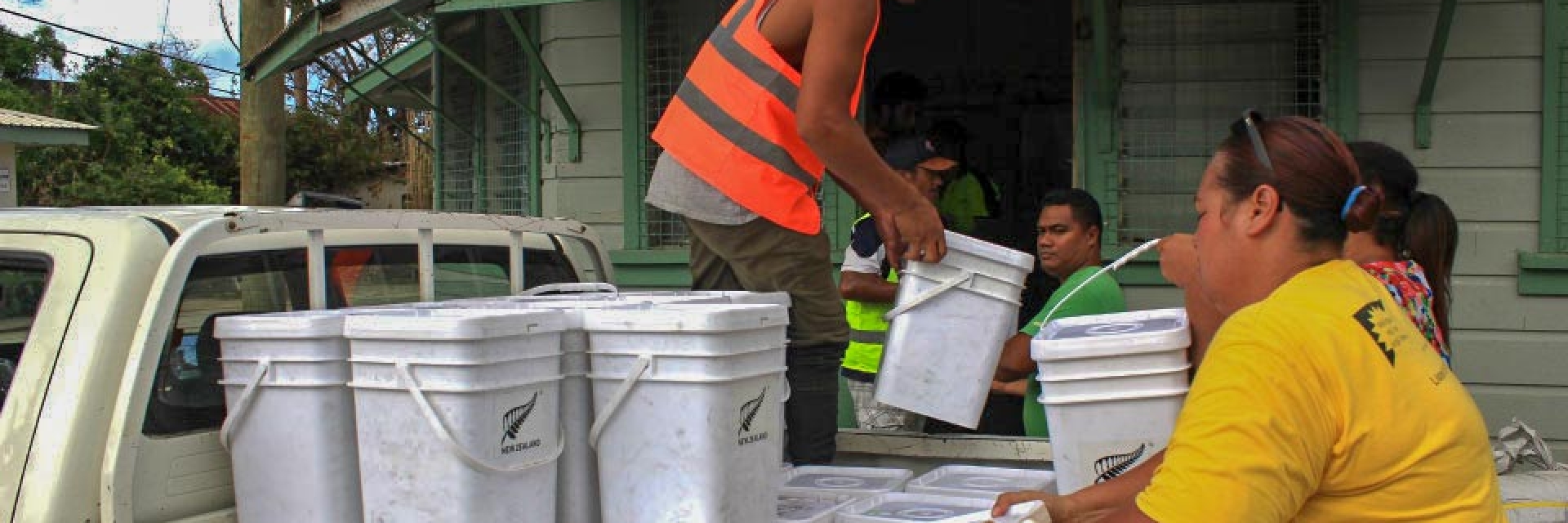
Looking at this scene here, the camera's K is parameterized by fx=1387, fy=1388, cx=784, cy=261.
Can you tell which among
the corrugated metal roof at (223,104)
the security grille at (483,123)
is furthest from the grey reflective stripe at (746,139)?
the corrugated metal roof at (223,104)

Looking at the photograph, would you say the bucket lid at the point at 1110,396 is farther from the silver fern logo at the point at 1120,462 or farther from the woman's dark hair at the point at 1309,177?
the woman's dark hair at the point at 1309,177

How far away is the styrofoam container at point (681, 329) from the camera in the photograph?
2.27 meters

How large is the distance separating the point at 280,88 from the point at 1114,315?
932cm

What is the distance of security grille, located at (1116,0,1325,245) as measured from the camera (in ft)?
21.2

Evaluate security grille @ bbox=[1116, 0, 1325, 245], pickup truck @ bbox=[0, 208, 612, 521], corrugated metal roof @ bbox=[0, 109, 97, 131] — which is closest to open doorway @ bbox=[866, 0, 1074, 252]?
security grille @ bbox=[1116, 0, 1325, 245]

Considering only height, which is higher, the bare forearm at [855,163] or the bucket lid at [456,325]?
the bare forearm at [855,163]

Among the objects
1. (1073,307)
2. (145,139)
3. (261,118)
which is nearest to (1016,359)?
(1073,307)

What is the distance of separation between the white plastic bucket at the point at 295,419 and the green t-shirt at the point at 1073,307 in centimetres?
214

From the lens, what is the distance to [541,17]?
7629 mm

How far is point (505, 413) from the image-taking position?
222cm

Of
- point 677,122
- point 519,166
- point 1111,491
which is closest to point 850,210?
point 519,166

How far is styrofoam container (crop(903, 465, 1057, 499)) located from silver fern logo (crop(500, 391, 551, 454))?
1082 millimetres

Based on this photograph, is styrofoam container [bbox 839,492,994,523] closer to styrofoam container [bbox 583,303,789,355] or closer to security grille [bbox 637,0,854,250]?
styrofoam container [bbox 583,303,789,355]

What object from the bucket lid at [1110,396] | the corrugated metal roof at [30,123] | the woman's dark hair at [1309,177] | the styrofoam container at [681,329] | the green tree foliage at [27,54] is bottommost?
the bucket lid at [1110,396]
